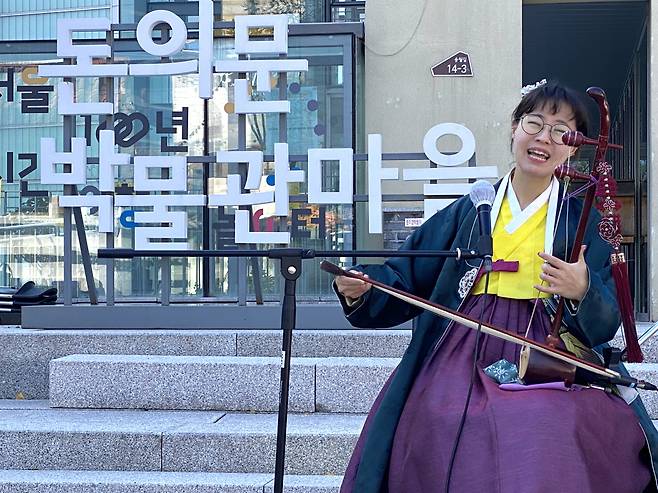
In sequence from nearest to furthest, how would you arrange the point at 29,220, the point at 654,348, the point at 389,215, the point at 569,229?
the point at 569,229
the point at 654,348
the point at 389,215
the point at 29,220

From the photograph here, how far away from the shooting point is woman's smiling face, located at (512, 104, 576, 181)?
284 cm

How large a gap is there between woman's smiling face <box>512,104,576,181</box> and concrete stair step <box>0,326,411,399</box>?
318 centimetres

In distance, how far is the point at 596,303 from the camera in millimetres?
2572

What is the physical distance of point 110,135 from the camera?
6.54 m

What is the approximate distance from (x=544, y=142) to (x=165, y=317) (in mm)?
3988

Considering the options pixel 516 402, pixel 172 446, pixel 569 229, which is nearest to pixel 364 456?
pixel 516 402

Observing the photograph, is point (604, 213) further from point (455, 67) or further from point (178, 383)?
point (455, 67)

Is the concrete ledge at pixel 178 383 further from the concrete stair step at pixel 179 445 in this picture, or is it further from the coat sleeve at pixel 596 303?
the coat sleeve at pixel 596 303

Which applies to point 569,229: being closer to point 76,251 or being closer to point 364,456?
point 364,456

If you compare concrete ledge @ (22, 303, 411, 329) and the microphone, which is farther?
concrete ledge @ (22, 303, 411, 329)

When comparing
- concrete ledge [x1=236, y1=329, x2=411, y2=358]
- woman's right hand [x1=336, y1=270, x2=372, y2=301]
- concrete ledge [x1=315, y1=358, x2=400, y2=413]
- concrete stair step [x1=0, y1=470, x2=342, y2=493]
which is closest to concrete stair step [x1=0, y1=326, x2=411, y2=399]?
concrete ledge [x1=236, y1=329, x2=411, y2=358]

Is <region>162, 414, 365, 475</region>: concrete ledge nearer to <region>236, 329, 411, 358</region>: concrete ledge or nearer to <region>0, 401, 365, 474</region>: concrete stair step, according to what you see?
<region>0, 401, 365, 474</region>: concrete stair step

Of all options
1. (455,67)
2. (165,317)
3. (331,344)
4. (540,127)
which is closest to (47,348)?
(165,317)

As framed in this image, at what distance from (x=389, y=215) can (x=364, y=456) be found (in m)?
4.54
